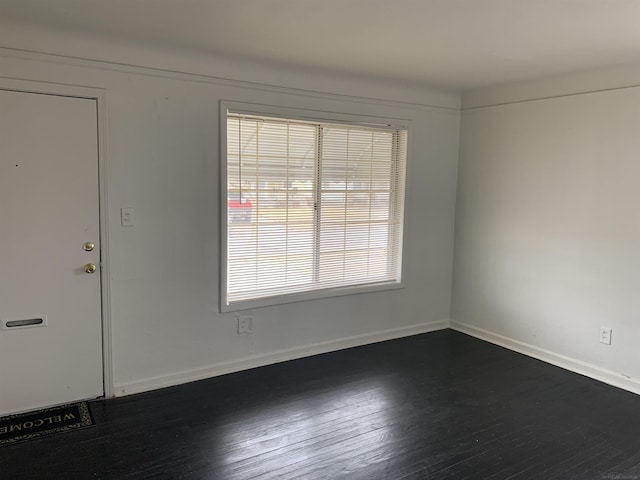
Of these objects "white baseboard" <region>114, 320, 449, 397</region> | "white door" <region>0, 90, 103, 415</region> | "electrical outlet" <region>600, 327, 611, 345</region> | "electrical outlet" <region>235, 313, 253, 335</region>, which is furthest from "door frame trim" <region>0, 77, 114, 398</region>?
"electrical outlet" <region>600, 327, 611, 345</region>

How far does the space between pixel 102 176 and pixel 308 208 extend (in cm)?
152

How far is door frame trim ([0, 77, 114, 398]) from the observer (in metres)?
2.77

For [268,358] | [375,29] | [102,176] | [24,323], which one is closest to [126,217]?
[102,176]

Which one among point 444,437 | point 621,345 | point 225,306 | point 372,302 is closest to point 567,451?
point 444,437

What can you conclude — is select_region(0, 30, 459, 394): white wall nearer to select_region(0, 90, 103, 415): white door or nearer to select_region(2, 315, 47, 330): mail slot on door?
select_region(0, 90, 103, 415): white door

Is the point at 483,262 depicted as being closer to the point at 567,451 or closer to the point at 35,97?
the point at 567,451

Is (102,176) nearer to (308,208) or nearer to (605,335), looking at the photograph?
(308,208)

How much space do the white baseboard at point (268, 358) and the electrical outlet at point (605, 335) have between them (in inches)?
56.7

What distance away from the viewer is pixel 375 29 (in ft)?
8.68

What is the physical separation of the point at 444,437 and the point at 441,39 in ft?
7.22

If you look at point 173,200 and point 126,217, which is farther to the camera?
point 173,200

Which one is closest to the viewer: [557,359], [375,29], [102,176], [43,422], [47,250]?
[375,29]

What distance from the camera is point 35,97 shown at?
2.79 m

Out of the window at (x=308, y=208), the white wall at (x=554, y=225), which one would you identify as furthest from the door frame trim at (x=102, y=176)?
the white wall at (x=554, y=225)
